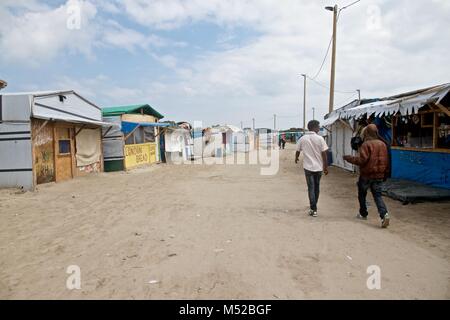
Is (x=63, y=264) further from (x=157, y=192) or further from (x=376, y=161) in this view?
(x=157, y=192)

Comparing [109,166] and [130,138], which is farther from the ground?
[130,138]

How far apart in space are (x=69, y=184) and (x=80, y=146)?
100 inches

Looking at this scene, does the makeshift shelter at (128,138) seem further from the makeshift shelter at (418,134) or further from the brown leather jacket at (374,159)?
the brown leather jacket at (374,159)

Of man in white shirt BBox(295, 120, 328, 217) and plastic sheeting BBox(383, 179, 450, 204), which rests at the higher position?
man in white shirt BBox(295, 120, 328, 217)

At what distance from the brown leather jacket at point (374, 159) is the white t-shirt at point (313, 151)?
0.64m

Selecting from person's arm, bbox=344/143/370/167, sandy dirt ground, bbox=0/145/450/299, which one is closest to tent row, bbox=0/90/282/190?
sandy dirt ground, bbox=0/145/450/299

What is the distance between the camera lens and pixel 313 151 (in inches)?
231

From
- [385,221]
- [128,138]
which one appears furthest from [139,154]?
[385,221]

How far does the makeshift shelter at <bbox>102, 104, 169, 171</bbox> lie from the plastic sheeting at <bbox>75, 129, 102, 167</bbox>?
27.8 inches

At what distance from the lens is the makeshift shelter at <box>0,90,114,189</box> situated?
31.5 feet

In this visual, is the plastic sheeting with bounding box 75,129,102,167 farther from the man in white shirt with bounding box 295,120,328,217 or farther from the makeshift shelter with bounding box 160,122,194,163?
the man in white shirt with bounding box 295,120,328,217

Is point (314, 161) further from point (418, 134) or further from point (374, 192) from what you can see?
point (418, 134)

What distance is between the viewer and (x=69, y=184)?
10969 mm
